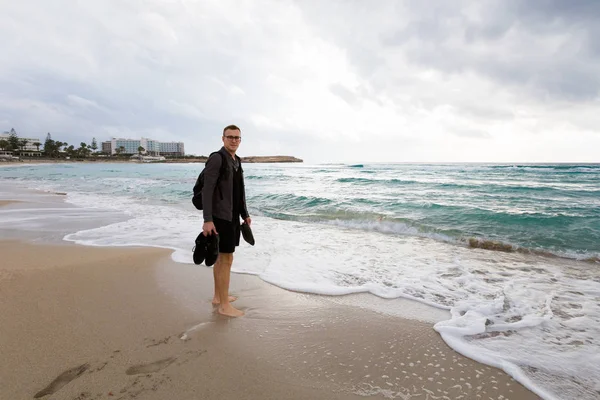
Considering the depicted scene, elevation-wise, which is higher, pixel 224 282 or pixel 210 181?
pixel 210 181

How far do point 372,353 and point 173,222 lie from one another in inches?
315

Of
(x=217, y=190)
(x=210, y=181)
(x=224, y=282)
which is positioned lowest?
(x=224, y=282)

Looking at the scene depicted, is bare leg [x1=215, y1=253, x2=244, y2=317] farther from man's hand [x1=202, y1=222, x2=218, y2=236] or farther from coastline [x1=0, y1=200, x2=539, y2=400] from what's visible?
man's hand [x1=202, y1=222, x2=218, y2=236]

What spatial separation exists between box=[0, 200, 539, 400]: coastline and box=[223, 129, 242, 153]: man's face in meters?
1.90

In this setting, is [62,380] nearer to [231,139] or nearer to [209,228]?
[209,228]

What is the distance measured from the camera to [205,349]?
274cm

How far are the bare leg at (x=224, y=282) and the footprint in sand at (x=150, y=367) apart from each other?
1.00 m

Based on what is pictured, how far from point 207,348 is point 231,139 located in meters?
2.16

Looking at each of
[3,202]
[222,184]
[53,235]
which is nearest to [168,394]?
[222,184]

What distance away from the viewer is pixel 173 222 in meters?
9.36

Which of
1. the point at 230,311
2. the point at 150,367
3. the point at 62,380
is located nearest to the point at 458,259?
the point at 230,311

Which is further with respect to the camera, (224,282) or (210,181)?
(224,282)

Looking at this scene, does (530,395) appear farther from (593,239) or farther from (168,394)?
(593,239)

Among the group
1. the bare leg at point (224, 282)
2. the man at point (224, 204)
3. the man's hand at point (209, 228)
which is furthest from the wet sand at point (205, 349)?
the man's hand at point (209, 228)
